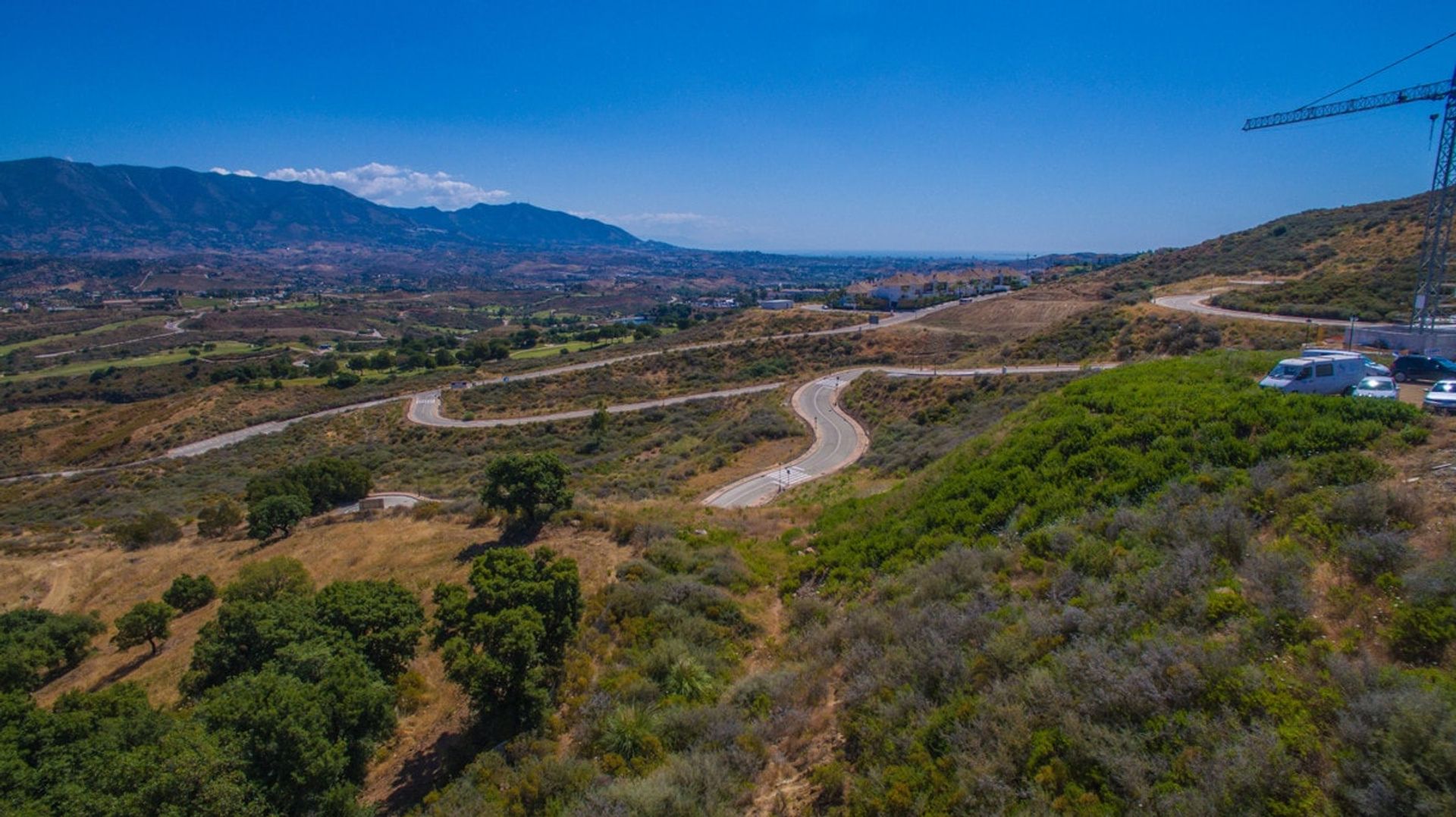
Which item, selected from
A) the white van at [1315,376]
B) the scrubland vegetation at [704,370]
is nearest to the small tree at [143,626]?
the white van at [1315,376]

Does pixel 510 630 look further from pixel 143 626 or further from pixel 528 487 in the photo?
pixel 143 626

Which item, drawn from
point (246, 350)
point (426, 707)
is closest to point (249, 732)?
point (426, 707)

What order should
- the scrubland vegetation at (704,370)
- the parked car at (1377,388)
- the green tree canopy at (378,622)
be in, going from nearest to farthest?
1. the green tree canopy at (378,622)
2. the parked car at (1377,388)
3. the scrubland vegetation at (704,370)

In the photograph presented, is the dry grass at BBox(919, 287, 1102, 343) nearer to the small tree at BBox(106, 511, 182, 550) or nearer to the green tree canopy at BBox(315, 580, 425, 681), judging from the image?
the green tree canopy at BBox(315, 580, 425, 681)

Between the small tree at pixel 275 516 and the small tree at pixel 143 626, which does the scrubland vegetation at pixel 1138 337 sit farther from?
the small tree at pixel 143 626

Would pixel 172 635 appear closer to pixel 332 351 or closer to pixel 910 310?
pixel 910 310
